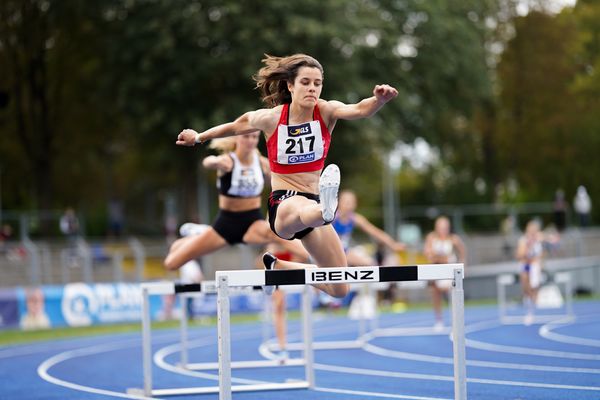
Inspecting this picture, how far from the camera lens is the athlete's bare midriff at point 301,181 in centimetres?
855

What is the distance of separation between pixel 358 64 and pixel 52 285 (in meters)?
12.4

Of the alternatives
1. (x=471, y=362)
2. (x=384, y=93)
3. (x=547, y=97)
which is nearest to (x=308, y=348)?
(x=471, y=362)

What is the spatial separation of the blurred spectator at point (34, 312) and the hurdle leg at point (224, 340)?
1610 cm

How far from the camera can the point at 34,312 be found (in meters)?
22.9

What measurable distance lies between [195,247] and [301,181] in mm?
3020

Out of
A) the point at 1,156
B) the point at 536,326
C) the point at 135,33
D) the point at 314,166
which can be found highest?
the point at 135,33

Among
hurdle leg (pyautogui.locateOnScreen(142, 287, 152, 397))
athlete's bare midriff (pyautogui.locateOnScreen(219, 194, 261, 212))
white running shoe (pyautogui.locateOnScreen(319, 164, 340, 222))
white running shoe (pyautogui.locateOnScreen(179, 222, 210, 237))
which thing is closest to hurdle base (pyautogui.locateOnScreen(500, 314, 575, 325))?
athlete's bare midriff (pyautogui.locateOnScreen(219, 194, 261, 212))

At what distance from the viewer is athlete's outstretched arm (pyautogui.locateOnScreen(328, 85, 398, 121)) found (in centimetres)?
747

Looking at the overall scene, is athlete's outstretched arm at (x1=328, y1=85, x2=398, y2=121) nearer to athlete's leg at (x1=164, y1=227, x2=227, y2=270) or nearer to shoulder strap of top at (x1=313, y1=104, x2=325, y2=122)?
shoulder strap of top at (x1=313, y1=104, x2=325, y2=122)

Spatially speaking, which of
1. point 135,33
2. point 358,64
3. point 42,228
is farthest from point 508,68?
point 42,228

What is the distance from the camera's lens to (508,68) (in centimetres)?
4616

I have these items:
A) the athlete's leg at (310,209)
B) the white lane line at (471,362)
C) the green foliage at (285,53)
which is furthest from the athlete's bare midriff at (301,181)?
the green foliage at (285,53)

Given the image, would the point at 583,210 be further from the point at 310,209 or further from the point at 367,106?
the point at 367,106

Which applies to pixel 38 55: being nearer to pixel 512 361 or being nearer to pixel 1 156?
pixel 1 156
